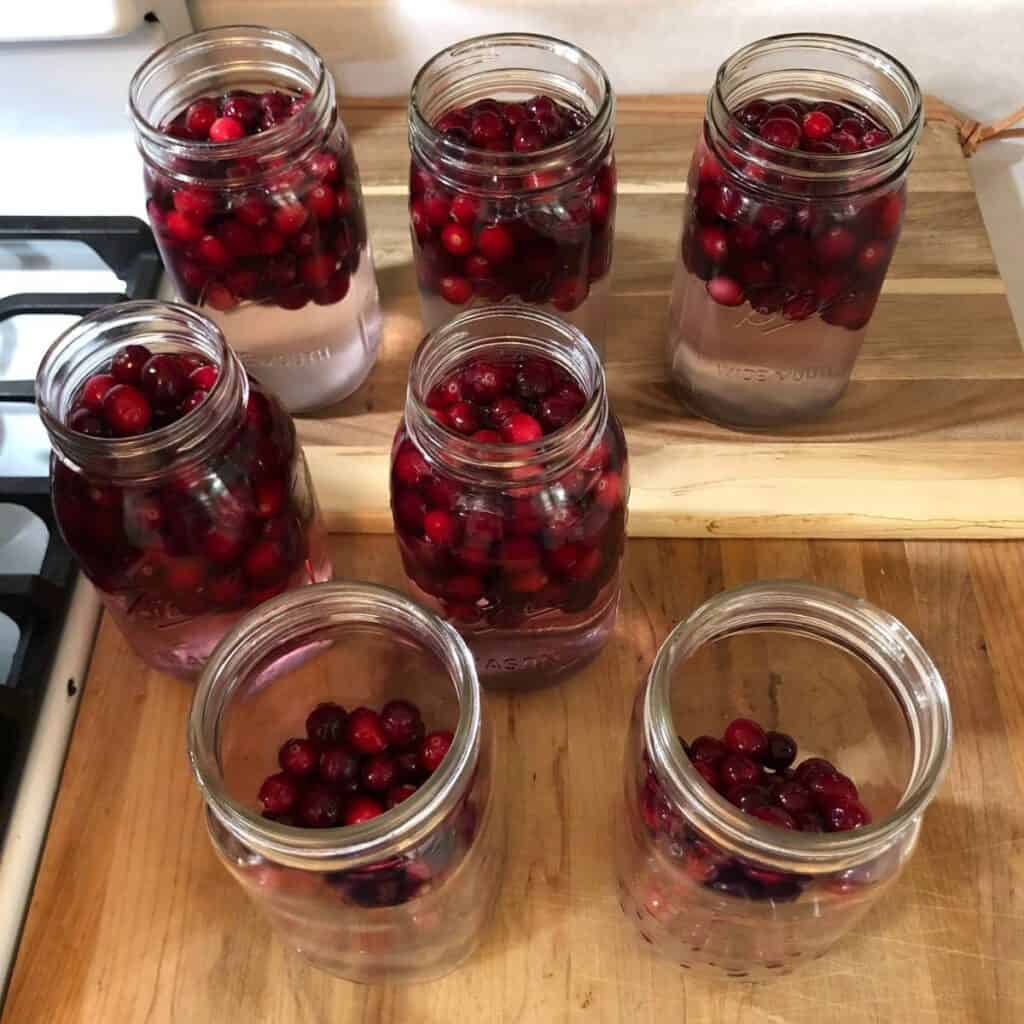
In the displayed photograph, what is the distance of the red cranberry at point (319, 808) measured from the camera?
473 millimetres

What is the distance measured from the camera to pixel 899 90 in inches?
23.6

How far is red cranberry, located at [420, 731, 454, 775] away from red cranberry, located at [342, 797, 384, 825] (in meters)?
0.03

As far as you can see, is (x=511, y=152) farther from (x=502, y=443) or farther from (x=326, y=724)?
(x=326, y=724)

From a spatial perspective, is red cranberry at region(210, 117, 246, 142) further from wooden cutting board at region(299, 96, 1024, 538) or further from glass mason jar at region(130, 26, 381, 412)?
wooden cutting board at region(299, 96, 1024, 538)

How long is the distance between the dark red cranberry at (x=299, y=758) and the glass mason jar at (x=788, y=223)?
1.09 feet

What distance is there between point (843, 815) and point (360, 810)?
209 millimetres

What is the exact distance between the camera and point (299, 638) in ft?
1.69

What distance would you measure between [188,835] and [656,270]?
1.55 ft

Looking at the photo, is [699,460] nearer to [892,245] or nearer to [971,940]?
[892,245]

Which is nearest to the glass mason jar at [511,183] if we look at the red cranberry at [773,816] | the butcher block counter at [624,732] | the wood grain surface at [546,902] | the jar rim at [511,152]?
the jar rim at [511,152]

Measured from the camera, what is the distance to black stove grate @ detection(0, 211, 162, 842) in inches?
21.7

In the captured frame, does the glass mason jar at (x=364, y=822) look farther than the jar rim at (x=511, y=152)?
No

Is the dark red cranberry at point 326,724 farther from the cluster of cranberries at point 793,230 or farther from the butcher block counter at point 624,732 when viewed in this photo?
the cluster of cranberries at point 793,230

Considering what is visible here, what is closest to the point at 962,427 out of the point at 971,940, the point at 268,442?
the point at 971,940
